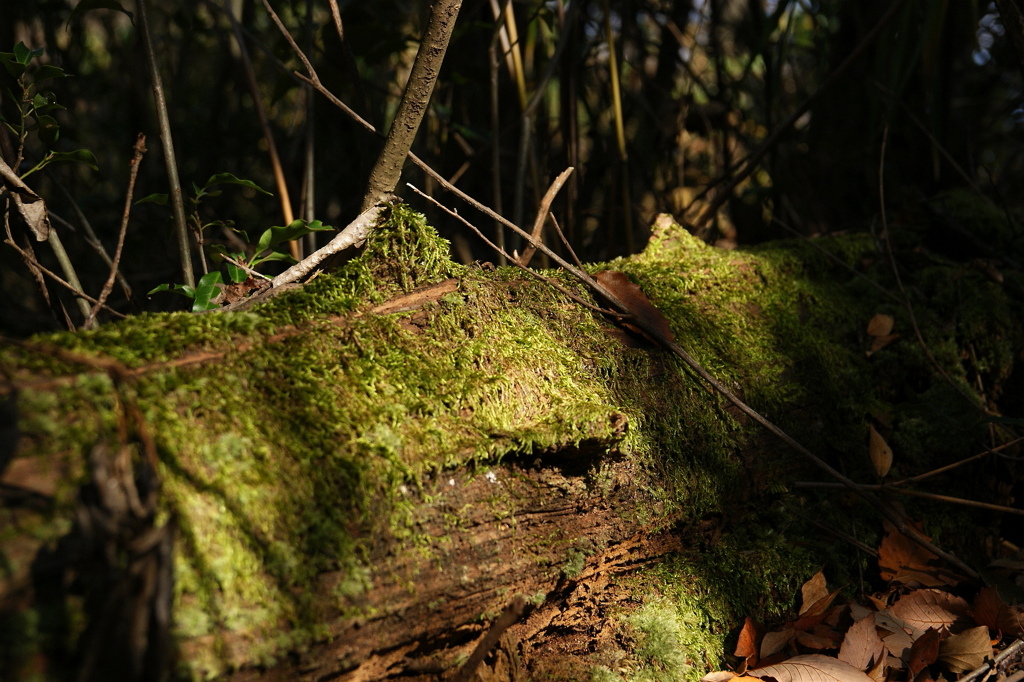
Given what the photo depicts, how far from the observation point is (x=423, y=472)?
3.68 feet

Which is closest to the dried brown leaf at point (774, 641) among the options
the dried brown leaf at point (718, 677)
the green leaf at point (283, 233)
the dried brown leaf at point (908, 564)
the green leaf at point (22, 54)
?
the dried brown leaf at point (718, 677)

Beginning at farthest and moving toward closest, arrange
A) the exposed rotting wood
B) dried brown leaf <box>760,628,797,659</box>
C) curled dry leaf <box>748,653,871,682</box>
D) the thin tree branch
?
the thin tree branch → dried brown leaf <box>760,628,797,659</box> → curled dry leaf <box>748,653,871,682</box> → the exposed rotting wood

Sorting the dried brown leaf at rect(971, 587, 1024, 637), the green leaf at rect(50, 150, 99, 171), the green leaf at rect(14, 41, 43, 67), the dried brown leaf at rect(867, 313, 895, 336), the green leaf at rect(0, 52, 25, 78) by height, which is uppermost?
the green leaf at rect(14, 41, 43, 67)

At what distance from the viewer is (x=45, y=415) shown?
0.89 meters

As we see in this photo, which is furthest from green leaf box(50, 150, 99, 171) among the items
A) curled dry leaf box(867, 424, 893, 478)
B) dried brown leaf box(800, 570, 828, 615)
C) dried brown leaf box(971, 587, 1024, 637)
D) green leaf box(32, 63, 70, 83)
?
dried brown leaf box(971, 587, 1024, 637)

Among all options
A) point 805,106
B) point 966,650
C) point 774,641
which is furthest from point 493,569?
point 805,106

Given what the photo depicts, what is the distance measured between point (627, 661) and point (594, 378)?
0.60 meters

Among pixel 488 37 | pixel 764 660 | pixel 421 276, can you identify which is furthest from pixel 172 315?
pixel 488 37

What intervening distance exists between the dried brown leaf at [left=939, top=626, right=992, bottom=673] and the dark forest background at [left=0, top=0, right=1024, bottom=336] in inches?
59.7

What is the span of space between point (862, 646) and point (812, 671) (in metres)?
0.17

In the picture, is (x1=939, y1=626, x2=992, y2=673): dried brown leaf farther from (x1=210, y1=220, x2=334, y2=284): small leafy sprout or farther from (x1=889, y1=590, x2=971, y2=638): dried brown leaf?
(x1=210, y1=220, x2=334, y2=284): small leafy sprout

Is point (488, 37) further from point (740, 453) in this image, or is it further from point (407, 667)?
point (407, 667)

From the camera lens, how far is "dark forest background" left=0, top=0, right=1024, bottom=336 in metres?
2.49

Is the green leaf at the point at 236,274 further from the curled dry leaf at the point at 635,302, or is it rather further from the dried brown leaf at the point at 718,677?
the dried brown leaf at the point at 718,677
